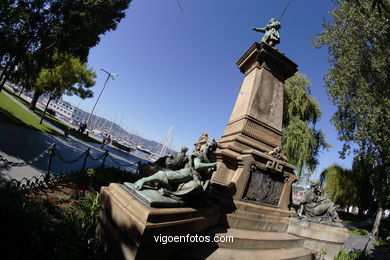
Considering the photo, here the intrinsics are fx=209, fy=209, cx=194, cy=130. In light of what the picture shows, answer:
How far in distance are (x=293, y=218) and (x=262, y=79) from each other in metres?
4.82

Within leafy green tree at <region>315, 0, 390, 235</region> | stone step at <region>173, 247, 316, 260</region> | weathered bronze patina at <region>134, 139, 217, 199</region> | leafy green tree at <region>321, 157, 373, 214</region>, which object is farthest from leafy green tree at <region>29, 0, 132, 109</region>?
leafy green tree at <region>321, 157, 373, 214</region>

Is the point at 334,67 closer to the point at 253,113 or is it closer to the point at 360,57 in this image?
the point at 360,57

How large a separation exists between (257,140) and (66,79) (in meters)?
21.6

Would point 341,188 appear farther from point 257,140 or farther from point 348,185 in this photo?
point 257,140

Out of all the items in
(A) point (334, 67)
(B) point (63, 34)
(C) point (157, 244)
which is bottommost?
(C) point (157, 244)

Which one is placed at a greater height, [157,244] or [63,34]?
[63,34]

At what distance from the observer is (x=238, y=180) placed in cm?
571

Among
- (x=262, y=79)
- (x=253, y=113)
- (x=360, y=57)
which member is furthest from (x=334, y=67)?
(x=253, y=113)

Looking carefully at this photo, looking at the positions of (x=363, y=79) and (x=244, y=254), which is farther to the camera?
(x=363, y=79)

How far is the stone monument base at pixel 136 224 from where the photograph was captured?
2834 mm

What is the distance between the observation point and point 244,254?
14.4ft

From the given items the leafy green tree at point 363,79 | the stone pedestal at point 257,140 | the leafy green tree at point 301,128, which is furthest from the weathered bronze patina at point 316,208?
the leafy green tree at point 301,128

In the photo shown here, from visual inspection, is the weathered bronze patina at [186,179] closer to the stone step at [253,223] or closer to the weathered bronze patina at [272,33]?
the stone step at [253,223]

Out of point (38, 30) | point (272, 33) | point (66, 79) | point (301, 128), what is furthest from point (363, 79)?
point (66, 79)
